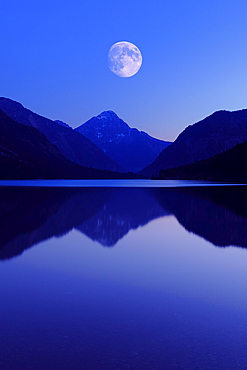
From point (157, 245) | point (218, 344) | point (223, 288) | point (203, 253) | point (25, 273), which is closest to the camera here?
point (218, 344)

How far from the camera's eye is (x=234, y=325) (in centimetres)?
933

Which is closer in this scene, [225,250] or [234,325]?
[234,325]

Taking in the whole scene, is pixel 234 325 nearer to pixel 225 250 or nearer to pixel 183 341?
pixel 183 341

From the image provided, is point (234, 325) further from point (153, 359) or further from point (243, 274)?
point (243, 274)

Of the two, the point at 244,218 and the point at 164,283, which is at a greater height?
the point at 244,218

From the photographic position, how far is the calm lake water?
25.2 feet

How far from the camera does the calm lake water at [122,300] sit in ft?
25.2

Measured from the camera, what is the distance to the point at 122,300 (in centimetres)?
1137

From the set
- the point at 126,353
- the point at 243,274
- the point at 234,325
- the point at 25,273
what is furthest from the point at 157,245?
the point at 126,353

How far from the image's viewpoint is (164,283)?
13516mm

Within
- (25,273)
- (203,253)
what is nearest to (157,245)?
(203,253)

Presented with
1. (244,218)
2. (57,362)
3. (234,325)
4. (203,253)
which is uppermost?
(244,218)

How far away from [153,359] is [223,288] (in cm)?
609

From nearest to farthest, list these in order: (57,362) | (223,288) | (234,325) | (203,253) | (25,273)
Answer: (57,362) → (234,325) → (223,288) → (25,273) → (203,253)
